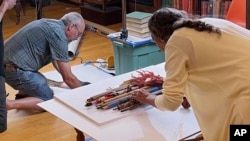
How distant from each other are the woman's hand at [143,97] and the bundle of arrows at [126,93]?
3 centimetres

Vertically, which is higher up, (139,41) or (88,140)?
(139,41)

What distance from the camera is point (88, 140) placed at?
279cm

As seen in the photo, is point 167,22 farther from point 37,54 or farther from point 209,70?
point 37,54

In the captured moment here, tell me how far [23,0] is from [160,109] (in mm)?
4922

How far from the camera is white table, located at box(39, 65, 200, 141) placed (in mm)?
1871

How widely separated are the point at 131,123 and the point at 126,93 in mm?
239

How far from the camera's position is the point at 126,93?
2180 millimetres

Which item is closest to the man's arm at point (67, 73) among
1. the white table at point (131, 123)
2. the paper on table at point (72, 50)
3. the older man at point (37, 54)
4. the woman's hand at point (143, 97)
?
the older man at point (37, 54)

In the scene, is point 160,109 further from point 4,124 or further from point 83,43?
point 83,43

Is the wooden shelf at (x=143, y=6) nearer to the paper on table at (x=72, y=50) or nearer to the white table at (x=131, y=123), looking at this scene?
the paper on table at (x=72, y=50)

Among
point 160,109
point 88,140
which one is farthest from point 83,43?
point 160,109

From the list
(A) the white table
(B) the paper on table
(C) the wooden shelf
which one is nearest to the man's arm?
(A) the white table

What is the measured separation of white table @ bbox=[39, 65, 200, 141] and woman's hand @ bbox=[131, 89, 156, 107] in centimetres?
5

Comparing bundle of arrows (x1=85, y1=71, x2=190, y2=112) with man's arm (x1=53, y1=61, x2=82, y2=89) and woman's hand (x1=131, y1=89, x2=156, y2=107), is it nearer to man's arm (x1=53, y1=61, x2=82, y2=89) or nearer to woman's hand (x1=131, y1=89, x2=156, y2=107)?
woman's hand (x1=131, y1=89, x2=156, y2=107)
